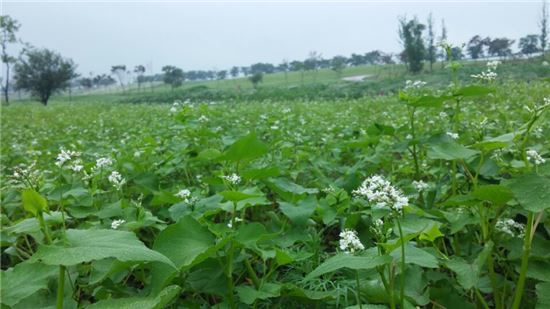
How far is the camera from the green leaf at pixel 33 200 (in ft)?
3.64

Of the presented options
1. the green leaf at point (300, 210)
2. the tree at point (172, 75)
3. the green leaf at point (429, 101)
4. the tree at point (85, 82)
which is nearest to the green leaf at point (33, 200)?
the green leaf at point (300, 210)

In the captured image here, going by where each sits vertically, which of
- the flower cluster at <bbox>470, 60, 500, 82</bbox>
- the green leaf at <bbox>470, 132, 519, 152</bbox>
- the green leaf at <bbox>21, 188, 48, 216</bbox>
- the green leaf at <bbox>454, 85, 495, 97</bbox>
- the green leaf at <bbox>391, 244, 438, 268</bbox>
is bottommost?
the green leaf at <bbox>391, 244, 438, 268</bbox>

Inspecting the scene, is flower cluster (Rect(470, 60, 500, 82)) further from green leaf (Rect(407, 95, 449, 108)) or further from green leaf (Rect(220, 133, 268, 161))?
green leaf (Rect(220, 133, 268, 161))

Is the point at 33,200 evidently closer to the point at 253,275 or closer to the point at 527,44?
the point at 253,275

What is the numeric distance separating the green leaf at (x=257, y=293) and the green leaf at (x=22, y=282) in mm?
569

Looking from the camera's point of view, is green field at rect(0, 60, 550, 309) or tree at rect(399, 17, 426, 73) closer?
green field at rect(0, 60, 550, 309)

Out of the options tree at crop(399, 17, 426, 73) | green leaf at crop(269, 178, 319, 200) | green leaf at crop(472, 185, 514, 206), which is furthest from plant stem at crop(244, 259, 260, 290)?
tree at crop(399, 17, 426, 73)

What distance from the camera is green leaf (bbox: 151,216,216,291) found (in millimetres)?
1185

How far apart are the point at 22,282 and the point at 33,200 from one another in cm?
26

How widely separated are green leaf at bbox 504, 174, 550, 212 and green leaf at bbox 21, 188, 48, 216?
131 cm

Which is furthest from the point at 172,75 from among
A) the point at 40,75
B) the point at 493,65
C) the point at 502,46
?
the point at 493,65

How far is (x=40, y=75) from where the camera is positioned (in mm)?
48031

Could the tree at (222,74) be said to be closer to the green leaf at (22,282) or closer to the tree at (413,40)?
the tree at (413,40)

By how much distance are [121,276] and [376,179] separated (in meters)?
0.91
